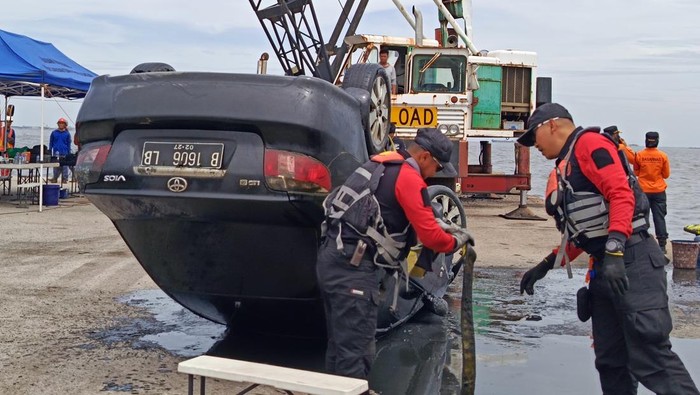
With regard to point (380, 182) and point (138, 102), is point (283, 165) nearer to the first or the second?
point (380, 182)

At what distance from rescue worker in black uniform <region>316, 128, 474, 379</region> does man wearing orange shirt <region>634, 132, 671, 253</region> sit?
28.8 feet

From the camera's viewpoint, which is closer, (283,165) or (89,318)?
(283,165)

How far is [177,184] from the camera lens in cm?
506

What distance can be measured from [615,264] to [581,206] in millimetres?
397

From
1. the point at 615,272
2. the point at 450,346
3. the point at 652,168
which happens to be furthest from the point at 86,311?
the point at 652,168

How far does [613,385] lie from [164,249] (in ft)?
8.98

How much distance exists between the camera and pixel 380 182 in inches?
192

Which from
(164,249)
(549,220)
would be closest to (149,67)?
(164,249)

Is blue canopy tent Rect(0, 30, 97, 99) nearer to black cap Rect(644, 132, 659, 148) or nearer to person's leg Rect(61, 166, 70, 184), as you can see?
person's leg Rect(61, 166, 70, 184)

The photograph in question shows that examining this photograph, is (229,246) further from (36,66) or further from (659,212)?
(36,66)

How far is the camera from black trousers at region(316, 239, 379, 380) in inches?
188

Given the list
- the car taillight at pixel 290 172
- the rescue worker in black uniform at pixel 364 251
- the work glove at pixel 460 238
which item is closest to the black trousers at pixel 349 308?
the rescue worker in black uniform at pixel 364 251

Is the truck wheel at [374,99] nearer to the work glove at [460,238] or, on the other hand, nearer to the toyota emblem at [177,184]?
the work glove at [460,238]

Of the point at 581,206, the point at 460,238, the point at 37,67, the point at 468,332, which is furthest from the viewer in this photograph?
the point at 37,67
